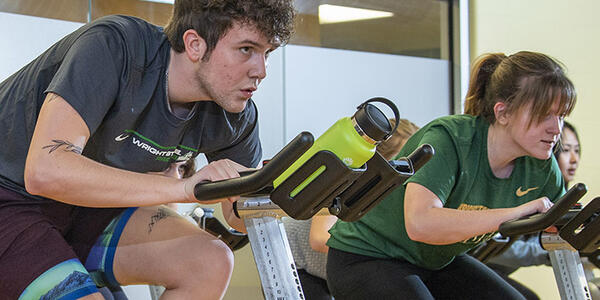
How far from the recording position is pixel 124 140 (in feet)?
5.08

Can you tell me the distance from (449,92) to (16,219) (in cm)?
300

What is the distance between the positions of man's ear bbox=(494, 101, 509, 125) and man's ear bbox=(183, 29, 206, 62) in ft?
3.02

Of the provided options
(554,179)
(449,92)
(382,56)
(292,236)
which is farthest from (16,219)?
(449,92)

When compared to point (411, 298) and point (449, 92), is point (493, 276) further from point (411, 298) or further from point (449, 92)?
point (449, 92)

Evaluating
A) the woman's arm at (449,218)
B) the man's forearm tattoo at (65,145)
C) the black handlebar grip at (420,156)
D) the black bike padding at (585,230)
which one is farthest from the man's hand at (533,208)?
the man's forearm tattoo at (65,145)

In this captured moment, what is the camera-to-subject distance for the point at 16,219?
1.43 m

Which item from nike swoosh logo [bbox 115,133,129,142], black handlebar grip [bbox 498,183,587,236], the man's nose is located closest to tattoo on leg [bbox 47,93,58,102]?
nike swoosh logo [bbox 115,133,129,142]

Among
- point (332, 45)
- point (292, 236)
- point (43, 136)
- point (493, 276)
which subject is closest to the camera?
point (43, 136)

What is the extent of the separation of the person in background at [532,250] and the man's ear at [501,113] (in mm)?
1350

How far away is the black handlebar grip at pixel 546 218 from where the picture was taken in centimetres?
159

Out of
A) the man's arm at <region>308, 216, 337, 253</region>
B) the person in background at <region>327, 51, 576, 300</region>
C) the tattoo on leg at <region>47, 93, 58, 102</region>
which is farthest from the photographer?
A: the man's arm at <region>308, 216, 337, 253</region>

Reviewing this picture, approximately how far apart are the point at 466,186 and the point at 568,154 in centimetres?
186

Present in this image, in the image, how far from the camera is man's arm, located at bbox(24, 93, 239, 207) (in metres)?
1.25

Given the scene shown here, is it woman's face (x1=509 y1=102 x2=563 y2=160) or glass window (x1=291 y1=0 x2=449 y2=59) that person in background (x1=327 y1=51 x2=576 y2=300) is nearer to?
woman's face (x1=509 y1=102 x2=563 y2=160)
